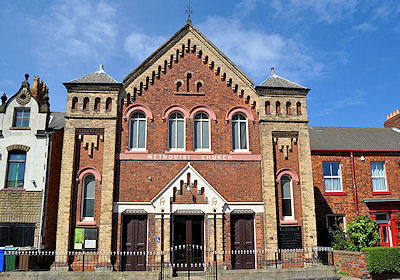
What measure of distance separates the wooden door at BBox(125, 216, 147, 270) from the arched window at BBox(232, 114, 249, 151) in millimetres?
6243

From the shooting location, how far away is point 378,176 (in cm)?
2295

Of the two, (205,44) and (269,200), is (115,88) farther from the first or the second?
(269,200)

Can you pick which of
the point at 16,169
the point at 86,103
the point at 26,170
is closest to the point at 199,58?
the point at 86,103

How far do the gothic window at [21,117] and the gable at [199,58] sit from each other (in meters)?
6.65

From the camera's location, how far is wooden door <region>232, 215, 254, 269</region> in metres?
16.6

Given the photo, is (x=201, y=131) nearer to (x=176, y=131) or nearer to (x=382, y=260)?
(x=176, y=131)

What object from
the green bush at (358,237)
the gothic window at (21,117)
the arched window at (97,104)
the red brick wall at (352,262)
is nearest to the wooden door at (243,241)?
the red brick wall at (352,262)

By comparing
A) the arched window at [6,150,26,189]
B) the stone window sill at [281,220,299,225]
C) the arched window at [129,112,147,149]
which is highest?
the arched window at [129,112,147,149]

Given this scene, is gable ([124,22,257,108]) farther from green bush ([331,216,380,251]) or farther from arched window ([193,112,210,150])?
green bush ([331,216,380,251])

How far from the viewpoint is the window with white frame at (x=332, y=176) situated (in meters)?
22.1

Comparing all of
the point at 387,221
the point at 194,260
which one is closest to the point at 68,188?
the point at 194,260

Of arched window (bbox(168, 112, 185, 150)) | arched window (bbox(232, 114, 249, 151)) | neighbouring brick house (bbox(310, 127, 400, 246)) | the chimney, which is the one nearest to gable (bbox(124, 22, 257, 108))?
arched window (bbox(232, 114, 249, 151))

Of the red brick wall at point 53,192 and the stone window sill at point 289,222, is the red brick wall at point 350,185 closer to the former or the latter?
the stone window sill at point 289,222

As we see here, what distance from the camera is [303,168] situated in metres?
17.8
